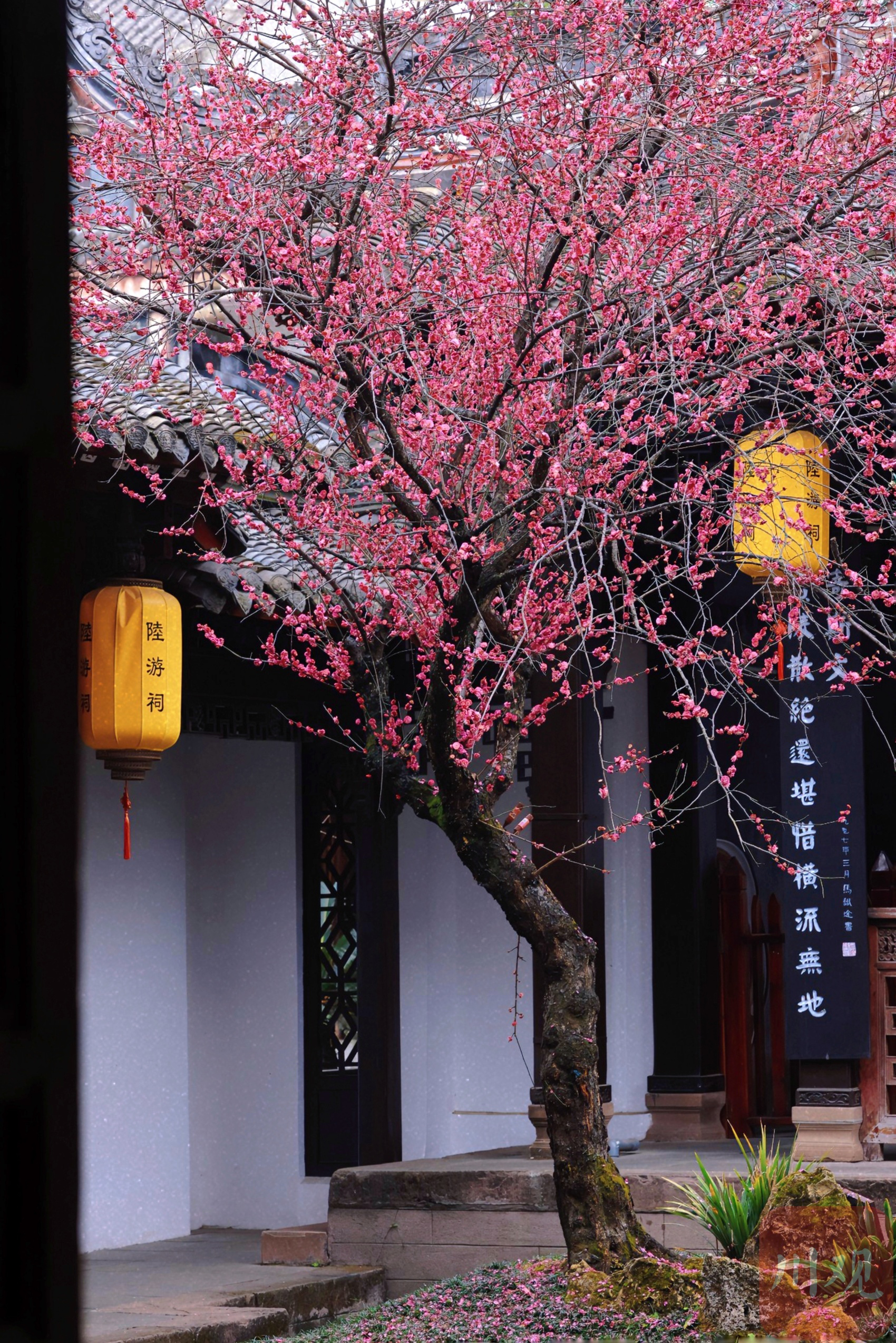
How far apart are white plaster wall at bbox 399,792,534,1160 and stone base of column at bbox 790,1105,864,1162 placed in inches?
98.1

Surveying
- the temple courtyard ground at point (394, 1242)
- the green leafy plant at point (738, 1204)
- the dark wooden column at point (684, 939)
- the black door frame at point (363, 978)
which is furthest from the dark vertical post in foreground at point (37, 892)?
the dark wooden column at point (684, 939)

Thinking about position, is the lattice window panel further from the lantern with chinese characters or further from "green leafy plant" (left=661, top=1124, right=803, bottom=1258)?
"green leafy plant" (left=661, top=1124, right=803, bottom=1258)

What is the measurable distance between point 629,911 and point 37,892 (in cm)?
949

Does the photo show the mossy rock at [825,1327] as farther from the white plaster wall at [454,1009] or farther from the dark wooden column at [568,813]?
the white plaster wall at [454,1009]

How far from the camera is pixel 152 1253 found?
8.71 m

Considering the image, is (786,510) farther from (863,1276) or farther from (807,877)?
(863,1276)

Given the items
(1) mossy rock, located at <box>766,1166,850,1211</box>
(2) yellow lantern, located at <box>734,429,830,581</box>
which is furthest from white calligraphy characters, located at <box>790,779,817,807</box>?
(1) mossy rock, located at <box>766,1166,850,1211</box>

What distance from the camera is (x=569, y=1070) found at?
635cm

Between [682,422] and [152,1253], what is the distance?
5132 mm

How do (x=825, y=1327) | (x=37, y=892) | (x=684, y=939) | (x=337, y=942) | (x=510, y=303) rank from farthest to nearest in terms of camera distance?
1. (x=684, y=939)
2. (x=337, y=942)
3. (x=510, y=303)
4. (x=825, y=1327)
5. (x=37, y=892)

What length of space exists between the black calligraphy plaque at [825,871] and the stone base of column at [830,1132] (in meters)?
0.26

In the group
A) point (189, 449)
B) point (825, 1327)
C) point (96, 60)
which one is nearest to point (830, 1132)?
point (825, 1327)

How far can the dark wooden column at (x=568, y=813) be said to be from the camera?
28.5 feet

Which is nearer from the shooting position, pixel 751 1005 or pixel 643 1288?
pixel 643 1288
